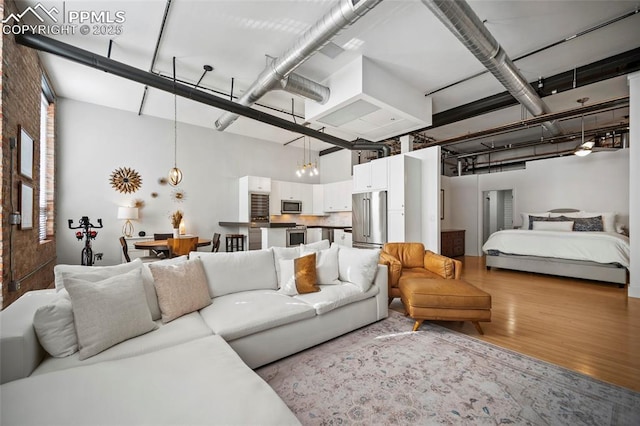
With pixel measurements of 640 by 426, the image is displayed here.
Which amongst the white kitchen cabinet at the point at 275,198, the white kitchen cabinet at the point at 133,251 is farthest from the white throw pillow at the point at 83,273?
the white kitchen cabinet at the point at 275,198

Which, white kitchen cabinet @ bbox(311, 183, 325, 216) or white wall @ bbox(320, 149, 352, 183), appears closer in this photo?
white wall @ bbox(320, 149, 352, 183)

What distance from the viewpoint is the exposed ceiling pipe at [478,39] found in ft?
7.59

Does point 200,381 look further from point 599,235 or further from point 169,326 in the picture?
point 599,235

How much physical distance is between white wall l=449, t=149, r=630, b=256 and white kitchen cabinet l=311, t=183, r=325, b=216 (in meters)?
4.27

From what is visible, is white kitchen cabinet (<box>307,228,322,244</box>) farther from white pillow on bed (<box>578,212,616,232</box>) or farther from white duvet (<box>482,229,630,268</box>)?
white pillow on bed (<box>578,212,616,232</box>)

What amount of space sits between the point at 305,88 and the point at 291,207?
4.56 metres

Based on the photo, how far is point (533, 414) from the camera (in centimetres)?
163

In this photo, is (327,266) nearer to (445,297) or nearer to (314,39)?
(445,297)

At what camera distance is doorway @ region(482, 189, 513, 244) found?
8102 millimetres

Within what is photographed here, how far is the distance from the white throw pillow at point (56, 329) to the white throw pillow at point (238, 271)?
1069 millimetres

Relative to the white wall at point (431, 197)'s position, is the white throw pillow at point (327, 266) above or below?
below

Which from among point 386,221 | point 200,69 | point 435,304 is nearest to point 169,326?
point 435,304

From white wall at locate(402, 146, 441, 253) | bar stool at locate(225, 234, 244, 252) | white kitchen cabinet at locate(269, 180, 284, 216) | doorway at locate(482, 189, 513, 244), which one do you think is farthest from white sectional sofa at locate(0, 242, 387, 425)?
doorway at locate(482, 189, 513, 244)

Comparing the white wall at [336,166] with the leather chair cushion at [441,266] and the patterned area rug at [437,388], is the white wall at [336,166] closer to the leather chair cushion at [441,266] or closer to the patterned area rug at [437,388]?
the leather chair cushion at [441,266]
